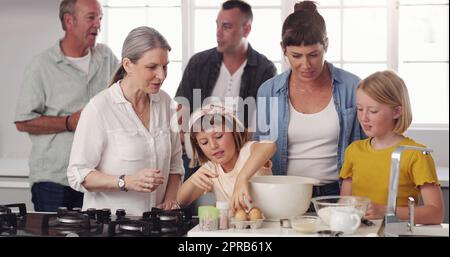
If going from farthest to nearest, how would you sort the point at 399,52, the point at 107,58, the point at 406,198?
the point at 107,58
the point at 399,52
the point at 406,198

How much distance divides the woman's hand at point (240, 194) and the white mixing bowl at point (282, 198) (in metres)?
0.03

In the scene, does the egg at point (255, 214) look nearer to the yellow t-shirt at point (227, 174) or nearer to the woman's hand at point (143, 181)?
the yellow t-shirt at point (227, 174)

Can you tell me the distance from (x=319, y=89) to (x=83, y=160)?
636mm

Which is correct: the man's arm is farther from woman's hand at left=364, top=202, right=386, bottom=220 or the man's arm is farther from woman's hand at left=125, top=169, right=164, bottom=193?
woman's hand at left=364, top=202, right=386, bottom=220

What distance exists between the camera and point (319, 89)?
6.74 feet

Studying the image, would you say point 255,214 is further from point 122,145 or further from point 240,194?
point 122,145

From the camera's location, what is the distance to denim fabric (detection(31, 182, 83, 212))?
2.23 metres

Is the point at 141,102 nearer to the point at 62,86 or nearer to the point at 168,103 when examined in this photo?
the point at 168,103

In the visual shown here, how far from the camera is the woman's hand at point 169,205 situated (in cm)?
213

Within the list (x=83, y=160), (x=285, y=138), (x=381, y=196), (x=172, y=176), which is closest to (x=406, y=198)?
(x=381, y=196)

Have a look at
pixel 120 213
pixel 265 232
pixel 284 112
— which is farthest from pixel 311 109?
pixel 120 213

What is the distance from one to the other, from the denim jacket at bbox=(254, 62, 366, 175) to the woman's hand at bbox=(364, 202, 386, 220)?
210 millimetres

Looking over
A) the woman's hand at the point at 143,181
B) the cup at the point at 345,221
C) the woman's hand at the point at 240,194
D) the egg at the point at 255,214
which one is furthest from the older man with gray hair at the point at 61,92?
the cup at the point at 345,221

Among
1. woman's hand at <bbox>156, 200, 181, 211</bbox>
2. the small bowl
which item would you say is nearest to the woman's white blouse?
woman's hand at <bbox>156, 200, 181, 211</bbox>
